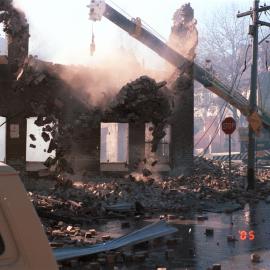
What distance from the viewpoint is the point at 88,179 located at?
19.2 m

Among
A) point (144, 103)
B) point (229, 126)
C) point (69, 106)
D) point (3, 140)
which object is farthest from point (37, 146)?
point (229, 126)

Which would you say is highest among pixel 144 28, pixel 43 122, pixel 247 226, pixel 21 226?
pixel 144 28

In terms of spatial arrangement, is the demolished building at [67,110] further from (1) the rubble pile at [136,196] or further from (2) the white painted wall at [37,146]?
(1) the rubble pile at [136,196]

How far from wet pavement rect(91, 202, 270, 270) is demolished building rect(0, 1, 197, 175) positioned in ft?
15.3

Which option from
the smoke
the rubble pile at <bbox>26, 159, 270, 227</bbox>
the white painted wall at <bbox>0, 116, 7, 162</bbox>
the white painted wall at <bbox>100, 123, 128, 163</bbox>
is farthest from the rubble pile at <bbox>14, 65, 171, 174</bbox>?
the white painted wall at <bbox>100, 123, 128, 163</bbox>

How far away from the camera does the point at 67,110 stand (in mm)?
16328

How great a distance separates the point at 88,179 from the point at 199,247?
10.9 m

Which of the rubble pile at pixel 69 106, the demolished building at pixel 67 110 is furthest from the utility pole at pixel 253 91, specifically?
the rubble pile at pixel 69 106

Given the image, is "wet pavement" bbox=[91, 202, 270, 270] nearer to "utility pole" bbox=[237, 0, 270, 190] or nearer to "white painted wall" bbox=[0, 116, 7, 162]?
"utility pole" bbox=[237, 0, 270, 190]

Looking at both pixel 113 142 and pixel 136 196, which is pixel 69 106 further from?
pixel 113 142

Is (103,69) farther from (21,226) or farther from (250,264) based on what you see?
(21,226)

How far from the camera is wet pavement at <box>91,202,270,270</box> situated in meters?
7.36

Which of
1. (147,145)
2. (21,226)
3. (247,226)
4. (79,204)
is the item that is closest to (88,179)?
(147,145)

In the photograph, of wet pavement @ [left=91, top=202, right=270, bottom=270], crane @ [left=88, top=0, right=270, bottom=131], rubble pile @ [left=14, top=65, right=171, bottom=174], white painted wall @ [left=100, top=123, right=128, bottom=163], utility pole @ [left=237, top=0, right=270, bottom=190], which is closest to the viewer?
wet pavement @ [left=91, top=202, right=270, bottom=270]
